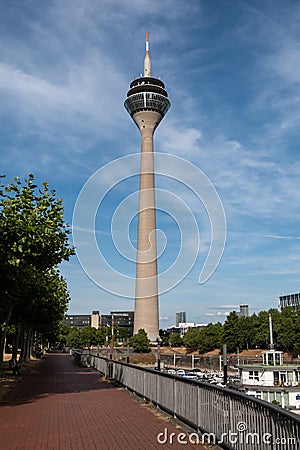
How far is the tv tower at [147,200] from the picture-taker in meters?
101

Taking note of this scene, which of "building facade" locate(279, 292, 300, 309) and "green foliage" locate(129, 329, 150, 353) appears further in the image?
"building facade" locate(279, 292, 300, 309)

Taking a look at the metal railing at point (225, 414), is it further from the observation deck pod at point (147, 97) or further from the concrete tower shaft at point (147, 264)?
the observation deck pod at point (147, 97)

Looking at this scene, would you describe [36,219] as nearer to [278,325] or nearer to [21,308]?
[21,308]

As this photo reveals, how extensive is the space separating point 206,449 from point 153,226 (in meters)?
95.2

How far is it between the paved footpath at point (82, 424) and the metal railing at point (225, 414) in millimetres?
433

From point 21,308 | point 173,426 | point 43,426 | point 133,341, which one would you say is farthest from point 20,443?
point 133,341

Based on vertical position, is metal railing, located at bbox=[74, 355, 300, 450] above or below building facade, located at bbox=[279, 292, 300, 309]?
below

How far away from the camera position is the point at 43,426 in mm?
10914

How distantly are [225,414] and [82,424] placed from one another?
4.55m

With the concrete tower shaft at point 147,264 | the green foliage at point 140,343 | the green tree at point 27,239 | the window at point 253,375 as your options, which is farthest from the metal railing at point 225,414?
the concrete tower shaft at point 147,264

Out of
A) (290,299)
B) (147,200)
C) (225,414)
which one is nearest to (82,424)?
(225,414)

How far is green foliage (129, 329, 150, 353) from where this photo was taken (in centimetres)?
9362

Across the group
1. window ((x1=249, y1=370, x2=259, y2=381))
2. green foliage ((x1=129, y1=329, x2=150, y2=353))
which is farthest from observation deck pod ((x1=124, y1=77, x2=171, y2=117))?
window ((x1=249, y1=370, x2=259, y2=381))

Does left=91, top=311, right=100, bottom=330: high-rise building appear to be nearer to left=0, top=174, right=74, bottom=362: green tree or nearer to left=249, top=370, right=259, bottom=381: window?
left=249, top=370, right=259, bottom=381: window
